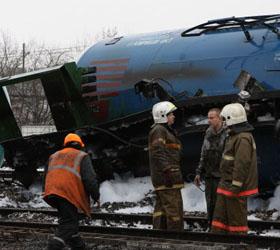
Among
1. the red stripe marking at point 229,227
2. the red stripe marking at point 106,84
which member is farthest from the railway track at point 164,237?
the red stripe marking at point 106,84

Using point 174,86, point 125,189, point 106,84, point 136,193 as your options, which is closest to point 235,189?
point 174,86

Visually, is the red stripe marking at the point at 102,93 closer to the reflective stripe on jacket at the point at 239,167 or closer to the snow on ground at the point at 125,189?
the snow on ground at the point at 125,189

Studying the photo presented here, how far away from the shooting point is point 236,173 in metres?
5.79

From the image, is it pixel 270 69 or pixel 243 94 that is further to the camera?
pixel 270 69

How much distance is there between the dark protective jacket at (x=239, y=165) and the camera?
5.80 m

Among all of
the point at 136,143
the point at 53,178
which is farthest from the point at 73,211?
the point at 136,143

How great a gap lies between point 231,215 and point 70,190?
175cm

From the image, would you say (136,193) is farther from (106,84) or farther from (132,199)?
(106,84)

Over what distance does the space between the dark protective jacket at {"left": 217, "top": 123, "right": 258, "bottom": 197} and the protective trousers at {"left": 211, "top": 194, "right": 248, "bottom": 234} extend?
11 centimetres

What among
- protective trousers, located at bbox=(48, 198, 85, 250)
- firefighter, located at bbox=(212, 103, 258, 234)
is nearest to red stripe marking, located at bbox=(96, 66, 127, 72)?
firefighter, located at bbox=(212, 103, 258, 234)

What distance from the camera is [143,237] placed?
639cm

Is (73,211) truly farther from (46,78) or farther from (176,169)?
(46,78)

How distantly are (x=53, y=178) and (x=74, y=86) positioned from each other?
5.36 meters

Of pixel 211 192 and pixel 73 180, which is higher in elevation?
pixel 73 180
